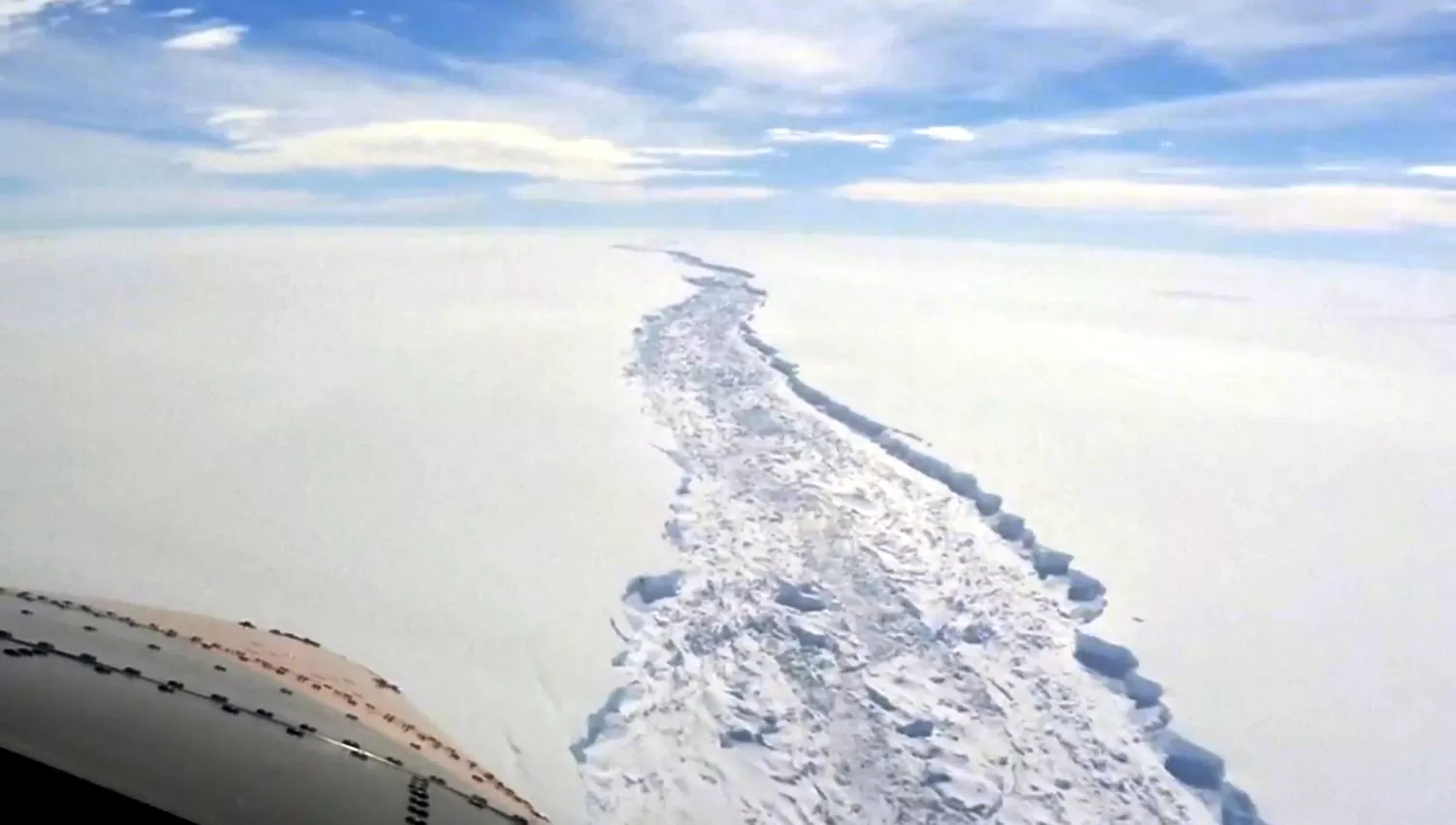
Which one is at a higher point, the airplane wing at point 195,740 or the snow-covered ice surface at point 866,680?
the airplane wing at point 195,740

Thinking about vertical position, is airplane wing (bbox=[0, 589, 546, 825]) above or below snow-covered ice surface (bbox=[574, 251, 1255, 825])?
above

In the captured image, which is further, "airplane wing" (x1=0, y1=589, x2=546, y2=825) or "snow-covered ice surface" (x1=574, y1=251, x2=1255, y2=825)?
"snow-covered ice surface" (x1=574, y1=251, x2=1255, y2=825)

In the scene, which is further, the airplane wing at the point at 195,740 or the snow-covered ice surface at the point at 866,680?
the snow-covered ice surface at the point at 866,680

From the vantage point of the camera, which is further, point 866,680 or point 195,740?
point 866,680

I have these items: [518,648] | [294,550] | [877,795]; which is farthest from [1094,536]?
[294,550]
